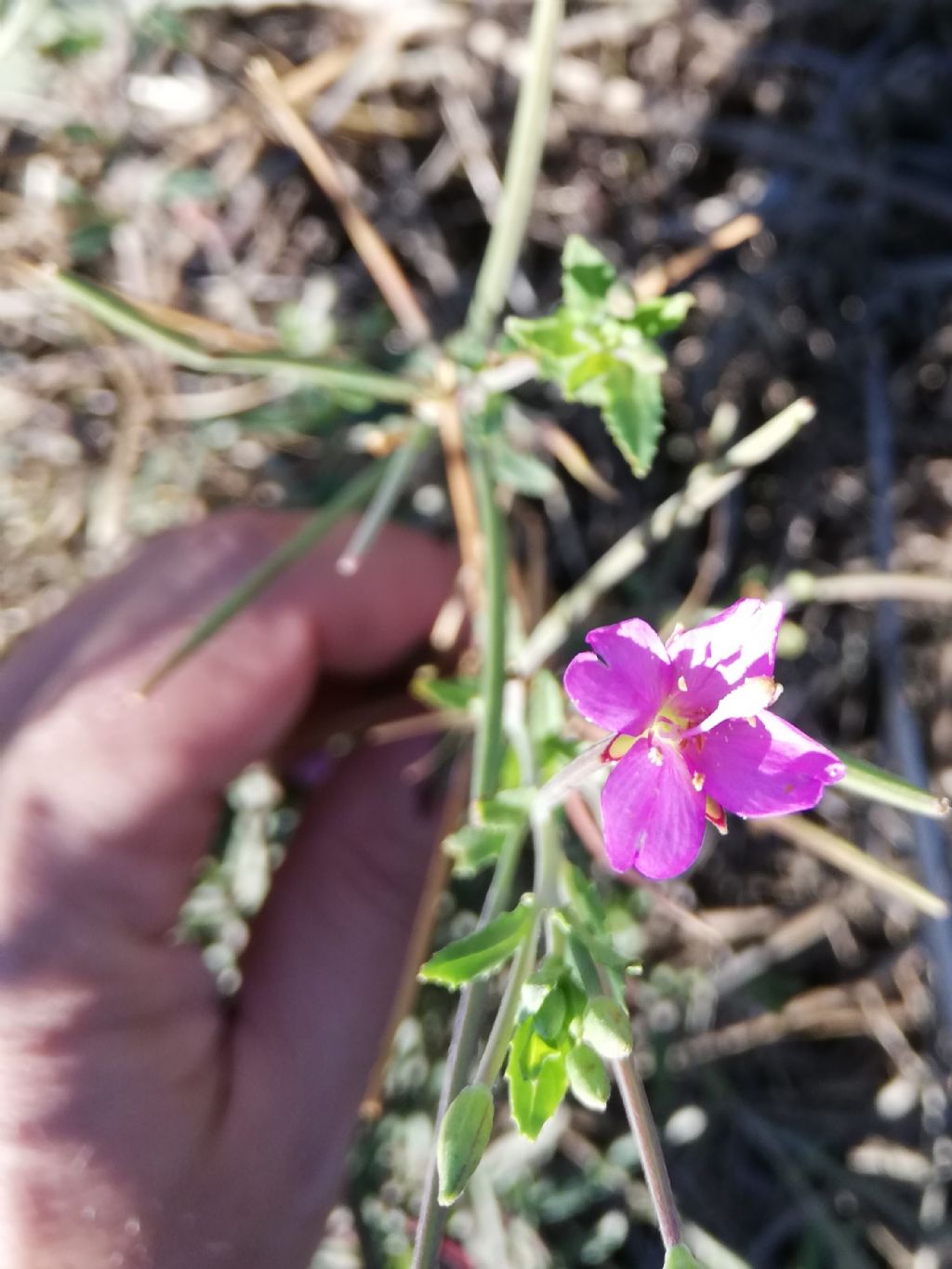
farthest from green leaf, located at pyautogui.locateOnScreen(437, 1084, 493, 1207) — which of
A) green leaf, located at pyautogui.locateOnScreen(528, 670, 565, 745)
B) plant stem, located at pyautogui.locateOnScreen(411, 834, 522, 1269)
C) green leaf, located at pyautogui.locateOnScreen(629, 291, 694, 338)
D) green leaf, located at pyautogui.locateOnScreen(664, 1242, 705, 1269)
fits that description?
green leaf, located at pyautogui.locateOnScreen(629, 291, 694, 338)

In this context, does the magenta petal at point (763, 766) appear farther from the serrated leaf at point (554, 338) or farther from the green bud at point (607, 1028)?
the serrated leaf at point (554, 338)

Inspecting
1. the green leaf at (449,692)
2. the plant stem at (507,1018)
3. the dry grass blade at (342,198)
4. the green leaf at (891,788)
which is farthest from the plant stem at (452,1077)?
the dry grass blade at (342,198)

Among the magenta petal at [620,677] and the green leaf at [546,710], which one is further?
the green leaf at [546,710]

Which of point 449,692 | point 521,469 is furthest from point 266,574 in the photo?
point 521,469

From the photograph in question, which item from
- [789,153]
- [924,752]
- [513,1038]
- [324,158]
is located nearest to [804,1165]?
[924,752]

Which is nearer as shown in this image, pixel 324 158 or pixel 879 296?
pixel 324 158

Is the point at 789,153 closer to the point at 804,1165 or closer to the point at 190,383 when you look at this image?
the point at 190,383

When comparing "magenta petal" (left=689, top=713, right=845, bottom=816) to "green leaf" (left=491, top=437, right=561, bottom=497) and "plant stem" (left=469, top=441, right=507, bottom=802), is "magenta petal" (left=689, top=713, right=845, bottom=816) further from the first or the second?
"green leaf" (left=491, top=437, right=561, bottom=497)
